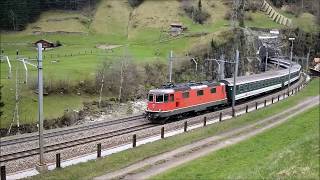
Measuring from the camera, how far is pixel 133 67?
226ft

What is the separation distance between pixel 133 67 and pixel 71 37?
163 feet

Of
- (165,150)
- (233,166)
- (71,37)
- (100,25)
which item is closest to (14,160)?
(165,150)

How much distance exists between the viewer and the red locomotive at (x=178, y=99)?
139 feet

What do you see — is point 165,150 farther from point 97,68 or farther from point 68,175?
point 97,68

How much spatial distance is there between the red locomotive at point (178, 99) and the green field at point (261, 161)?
1045 cm

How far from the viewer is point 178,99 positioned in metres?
43.8

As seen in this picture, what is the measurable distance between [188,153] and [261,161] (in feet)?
17.4

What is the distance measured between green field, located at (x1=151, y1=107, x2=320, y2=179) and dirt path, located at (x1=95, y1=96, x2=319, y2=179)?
0.92 metres

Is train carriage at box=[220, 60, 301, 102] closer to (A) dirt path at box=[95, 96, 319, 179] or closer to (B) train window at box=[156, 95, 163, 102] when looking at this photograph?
(A) dirt path at box=[95, 96, 319, 179]

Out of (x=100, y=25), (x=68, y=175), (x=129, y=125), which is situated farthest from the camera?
(x=100, y=25)

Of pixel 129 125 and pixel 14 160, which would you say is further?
pixel 129 125

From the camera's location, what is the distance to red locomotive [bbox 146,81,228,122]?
42500 mm

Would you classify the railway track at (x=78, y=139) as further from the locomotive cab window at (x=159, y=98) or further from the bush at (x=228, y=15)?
the bush at (x=228, y=15)

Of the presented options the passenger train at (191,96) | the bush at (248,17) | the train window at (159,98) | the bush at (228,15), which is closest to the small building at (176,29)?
Answer: the bush at (228,15)
